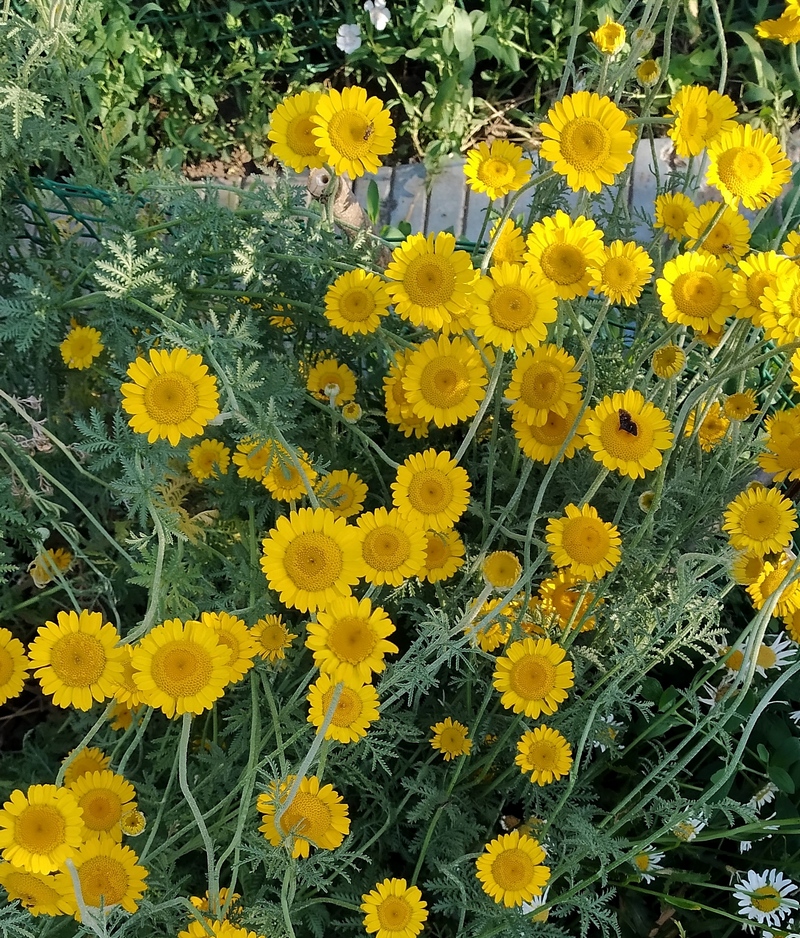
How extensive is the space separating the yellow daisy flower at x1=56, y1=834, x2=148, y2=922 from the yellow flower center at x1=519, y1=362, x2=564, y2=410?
36.1 inches

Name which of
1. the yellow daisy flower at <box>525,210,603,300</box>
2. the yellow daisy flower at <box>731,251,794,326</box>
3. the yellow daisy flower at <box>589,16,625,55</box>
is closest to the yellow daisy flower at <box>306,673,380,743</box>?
the yellow daisy flower at <box>525,210,603,300</box>

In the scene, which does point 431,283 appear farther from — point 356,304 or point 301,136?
point 301,136

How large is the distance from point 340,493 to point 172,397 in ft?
1.30

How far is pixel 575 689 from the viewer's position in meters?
1.59

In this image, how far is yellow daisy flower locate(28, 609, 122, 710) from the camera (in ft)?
3.94

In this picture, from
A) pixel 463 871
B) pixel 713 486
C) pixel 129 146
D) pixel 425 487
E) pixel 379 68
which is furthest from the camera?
pixel 379 68

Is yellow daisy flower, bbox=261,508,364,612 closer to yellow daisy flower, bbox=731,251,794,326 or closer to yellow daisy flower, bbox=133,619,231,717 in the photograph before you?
yellow daisy flower, bbox=133,619,231,717

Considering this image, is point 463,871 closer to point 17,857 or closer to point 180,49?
point 17,857

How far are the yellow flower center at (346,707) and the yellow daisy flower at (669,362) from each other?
0.71 meters

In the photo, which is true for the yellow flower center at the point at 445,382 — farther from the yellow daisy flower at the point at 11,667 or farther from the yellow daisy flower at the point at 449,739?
the yellow daisy flower at the point at 11,667

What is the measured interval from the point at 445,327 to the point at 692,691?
0.75 metres

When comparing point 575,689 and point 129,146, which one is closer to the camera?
point 575,689

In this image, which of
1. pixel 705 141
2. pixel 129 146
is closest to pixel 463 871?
pixel 705 141

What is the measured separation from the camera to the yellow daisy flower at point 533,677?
1.32 m
